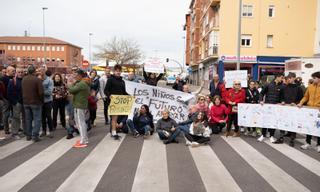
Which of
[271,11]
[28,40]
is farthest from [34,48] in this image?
[271,11]

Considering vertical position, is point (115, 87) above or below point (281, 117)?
above

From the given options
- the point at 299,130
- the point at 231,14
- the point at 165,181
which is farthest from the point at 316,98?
the point at 231,14

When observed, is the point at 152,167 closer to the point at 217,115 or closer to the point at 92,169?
the point at 92,169

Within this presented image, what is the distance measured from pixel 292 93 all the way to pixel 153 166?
484cm

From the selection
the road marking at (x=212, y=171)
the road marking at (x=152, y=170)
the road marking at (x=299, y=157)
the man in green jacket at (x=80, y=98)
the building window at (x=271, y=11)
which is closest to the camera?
the road marking at (x=152, y=170)

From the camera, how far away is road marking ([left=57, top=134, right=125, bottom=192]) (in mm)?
5054

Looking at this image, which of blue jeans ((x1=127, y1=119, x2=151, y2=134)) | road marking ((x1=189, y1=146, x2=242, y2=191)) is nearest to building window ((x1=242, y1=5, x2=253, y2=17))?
blue jeans ((x1=127, y1=119, x2=151, y2=134))

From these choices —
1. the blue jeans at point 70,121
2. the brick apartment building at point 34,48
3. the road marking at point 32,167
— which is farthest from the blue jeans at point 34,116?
the brick apartment building at point 34,48

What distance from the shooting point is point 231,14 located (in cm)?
3488

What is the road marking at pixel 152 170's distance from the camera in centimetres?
504

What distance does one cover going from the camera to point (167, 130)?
8.54 meters

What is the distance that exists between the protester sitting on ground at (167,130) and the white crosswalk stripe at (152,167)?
236 millimetres

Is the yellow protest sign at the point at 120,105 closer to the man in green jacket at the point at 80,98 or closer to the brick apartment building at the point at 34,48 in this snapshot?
the man in green jacket at the point at 80,98

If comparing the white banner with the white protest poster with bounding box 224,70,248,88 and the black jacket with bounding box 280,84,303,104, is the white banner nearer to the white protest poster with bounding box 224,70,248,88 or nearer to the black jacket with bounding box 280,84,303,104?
the black jacket with bounding box 280,84,303,104
